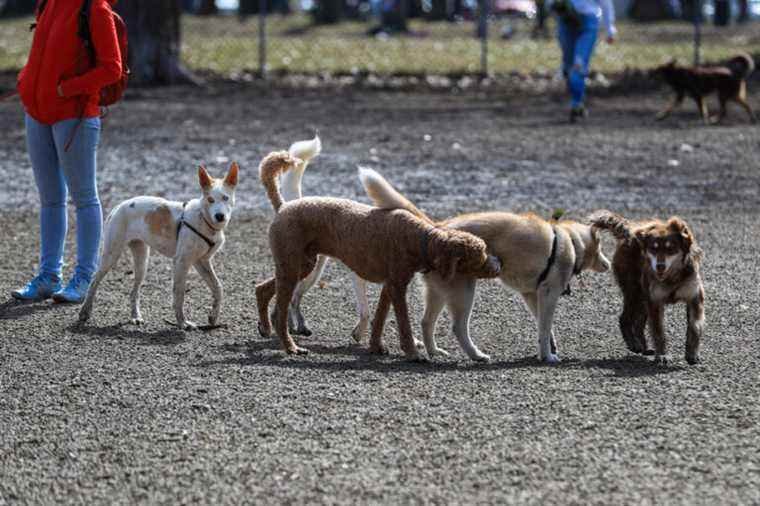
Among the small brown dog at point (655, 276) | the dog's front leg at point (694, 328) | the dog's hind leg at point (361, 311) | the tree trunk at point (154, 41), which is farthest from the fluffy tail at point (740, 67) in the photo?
the dog's front leg at point (694, 328)

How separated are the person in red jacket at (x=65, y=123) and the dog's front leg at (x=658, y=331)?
3686 millimetres

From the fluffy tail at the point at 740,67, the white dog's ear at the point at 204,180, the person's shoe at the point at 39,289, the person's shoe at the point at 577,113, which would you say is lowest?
the person's shoe at the point at 39,289

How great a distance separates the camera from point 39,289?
29.9 ft

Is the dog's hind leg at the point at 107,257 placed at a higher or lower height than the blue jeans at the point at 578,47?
lower

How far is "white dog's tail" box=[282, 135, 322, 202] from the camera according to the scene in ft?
26.8

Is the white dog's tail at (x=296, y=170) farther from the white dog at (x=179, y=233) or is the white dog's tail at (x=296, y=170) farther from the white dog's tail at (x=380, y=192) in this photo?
the white dog's tail at (x=380, y=192)

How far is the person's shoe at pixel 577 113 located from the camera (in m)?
18.6

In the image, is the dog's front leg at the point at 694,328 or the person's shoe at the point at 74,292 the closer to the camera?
the dog's front leg at the point at 694,328

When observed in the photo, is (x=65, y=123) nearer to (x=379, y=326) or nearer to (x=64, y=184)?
(x=64, y=184)

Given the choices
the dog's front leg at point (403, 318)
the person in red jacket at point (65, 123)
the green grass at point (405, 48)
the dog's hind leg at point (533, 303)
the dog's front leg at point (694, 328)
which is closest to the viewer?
the dog's front leg at point (694, 328)

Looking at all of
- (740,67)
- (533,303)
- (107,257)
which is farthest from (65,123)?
(740,67)

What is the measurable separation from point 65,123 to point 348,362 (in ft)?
8.99

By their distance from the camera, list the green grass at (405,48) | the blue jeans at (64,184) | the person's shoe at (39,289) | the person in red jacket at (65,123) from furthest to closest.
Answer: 1. the green grass at (405,48)
2. the person's shoe at (39,289)
3. the blue jeans at (64,184)
4. the person in red jacket at (65,123)

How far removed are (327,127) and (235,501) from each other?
13129 mm
